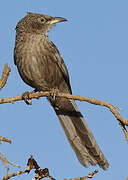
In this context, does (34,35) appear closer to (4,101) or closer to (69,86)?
(69,86)

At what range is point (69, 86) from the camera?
8.05 meters

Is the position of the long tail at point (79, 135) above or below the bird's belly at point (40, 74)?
below

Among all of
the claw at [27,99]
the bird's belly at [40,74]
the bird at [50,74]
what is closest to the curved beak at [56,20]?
the bird at [50,74]

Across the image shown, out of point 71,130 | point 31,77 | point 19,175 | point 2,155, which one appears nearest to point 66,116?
point 71,130

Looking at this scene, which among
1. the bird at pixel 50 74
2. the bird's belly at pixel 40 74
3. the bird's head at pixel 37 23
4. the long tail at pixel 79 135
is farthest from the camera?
the bird's head at pixel 37 23

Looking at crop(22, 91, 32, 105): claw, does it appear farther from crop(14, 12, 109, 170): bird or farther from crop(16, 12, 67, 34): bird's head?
crop(16, 12, 67, 34): bird's head

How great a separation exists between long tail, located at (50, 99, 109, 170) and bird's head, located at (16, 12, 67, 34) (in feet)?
5.73

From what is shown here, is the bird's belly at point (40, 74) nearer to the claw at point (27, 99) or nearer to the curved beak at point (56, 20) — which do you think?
the claw at point (27, 99)

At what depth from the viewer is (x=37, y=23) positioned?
8.35 meters

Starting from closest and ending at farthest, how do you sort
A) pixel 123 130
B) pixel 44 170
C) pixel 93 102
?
pixel 44 170 → pixel 123 130 → pixel 93 102

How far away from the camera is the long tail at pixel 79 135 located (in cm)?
648

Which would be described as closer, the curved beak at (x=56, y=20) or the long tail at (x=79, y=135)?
the long tail at (x=79, y=135)

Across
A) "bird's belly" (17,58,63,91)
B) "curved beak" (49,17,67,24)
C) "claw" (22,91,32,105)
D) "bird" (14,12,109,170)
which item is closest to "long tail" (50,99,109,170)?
"bird" (14,12,109,170)

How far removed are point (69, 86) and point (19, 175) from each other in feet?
16.0
